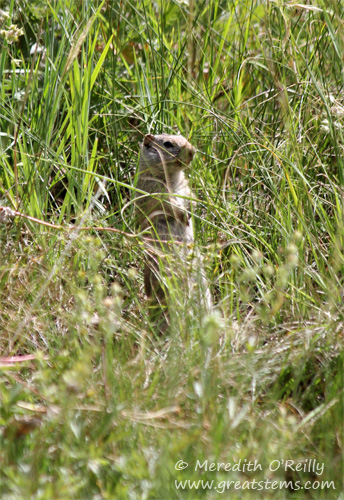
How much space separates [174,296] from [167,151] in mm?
1042

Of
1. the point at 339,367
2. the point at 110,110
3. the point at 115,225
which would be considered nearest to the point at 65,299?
the point at 115,225

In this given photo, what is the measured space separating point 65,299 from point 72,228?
0.26 meters

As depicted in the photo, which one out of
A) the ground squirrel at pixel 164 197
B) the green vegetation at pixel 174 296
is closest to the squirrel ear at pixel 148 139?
the ground squirrel at pixel 164 197

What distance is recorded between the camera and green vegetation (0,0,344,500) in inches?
60.4

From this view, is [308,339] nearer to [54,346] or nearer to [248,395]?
[248,395]

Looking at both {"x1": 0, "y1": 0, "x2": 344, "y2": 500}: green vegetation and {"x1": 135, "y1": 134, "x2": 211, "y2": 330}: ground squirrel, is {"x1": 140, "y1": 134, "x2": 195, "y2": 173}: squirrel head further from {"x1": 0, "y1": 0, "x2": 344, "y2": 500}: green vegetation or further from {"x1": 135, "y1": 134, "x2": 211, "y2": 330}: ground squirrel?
{"x1": 0, "y1": 0, "x2": 344, "y2": 500}: green vegetation

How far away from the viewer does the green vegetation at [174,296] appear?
5.03ft

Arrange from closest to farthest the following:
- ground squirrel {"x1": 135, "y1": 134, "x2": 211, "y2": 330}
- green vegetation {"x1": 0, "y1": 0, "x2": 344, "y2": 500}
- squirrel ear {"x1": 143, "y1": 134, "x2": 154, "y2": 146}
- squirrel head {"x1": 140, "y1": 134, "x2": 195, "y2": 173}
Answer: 1. green vegetation {"x1": 0, "y1": 0, "x2": 344, "y2": 500}
2. ground squirrel {"x1": 135, "y1": 134, "x2": 211, "y2": 330}
3. squirrel head {"x1": 140, "y1": 134, "x2": 195, "y2": 173}
4. squirrel ear {"x1": 143, "y1": 134, "x2": 154, "y2": 146}

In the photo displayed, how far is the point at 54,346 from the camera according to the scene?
7.21 feet

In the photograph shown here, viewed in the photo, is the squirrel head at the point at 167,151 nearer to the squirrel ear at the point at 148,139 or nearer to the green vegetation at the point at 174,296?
the squirrel ear at the point at 148,139

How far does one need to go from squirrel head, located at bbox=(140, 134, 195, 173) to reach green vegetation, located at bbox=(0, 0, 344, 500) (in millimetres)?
103

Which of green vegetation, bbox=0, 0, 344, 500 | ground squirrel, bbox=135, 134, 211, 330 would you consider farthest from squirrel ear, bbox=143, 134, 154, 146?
green vegetation, bbox=0, 0, 344, 500

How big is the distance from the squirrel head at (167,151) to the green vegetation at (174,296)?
0.34 ft

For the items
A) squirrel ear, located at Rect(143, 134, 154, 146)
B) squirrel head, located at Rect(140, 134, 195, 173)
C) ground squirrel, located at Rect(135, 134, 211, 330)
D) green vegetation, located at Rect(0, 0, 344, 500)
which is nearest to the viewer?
green vegetation, located at Rect(0, 0, 344, 500)
